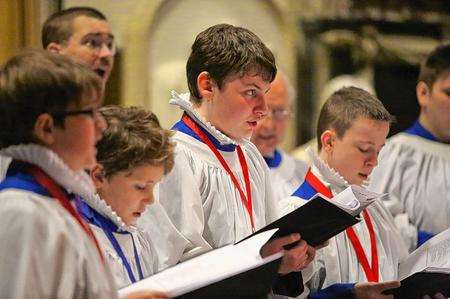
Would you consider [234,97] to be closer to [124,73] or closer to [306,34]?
[124,73]

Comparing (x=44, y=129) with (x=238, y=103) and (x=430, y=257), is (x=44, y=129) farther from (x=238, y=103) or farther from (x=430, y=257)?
(x=430, y=257)

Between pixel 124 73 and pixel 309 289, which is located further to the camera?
Result: pixel 124 73

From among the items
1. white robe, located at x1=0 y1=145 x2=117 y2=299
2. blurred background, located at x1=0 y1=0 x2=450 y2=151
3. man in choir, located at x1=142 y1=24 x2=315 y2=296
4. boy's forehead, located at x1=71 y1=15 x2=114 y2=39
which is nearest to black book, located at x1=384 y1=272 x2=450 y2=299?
man in choir, located at x1=142 y1=24 x2=315 y2=296

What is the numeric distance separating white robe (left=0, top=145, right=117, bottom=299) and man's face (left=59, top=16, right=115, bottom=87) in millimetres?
2057

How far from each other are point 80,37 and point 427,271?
190 cm

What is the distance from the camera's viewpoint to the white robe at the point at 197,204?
3361 mm

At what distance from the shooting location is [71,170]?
2418mm

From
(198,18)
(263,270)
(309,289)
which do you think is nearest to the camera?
(263,270)

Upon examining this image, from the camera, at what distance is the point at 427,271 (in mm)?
3621

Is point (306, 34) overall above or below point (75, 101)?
below

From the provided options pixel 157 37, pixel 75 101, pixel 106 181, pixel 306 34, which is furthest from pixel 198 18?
pixel 75 101

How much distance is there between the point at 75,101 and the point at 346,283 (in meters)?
1.79

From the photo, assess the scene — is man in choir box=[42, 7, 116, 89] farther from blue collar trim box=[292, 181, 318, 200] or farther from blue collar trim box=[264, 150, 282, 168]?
blue collar trim box=[264, 150, 282, 168]

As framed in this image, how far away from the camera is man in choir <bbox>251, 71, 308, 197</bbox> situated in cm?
538
